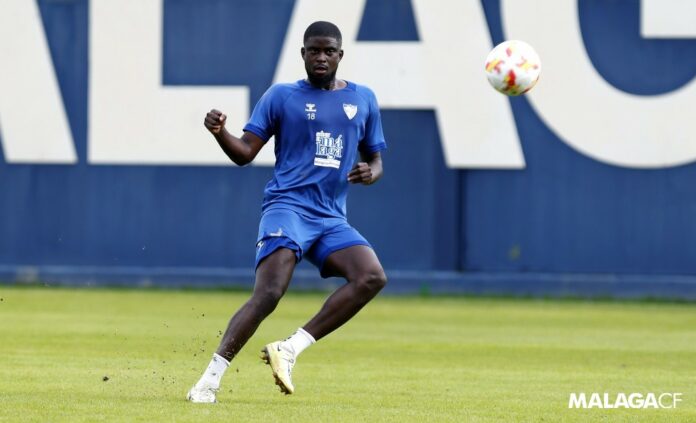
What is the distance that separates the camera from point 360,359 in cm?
1359

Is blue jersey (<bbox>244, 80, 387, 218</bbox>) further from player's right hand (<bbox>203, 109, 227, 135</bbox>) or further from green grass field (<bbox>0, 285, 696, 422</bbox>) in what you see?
green grass field (<bbox>0, 285, 696, 422</bbox>)

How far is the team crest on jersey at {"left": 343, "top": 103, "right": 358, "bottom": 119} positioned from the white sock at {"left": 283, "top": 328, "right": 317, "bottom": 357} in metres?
1.50

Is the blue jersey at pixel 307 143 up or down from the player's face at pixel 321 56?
down

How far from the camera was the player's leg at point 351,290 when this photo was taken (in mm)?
9617

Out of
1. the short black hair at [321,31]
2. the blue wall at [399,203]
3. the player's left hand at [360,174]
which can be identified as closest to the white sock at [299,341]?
the player's left hand at [360,174]

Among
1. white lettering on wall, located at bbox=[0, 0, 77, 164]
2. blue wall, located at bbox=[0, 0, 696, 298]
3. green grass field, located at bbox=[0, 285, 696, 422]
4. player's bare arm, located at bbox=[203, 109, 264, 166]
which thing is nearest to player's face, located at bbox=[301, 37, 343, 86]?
player's bare arm, located at bbox=[203, 109, 264, 166]

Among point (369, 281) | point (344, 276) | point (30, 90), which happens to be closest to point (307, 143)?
point (344, 276)

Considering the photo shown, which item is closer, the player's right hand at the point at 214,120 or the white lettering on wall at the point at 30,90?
the player's right hand at the point at 214,120

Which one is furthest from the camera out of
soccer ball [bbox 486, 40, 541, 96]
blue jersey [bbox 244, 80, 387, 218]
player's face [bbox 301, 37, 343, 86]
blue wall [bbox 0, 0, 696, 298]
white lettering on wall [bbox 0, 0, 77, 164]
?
white lettering on wall [bbox 0, 0, 77, 164]

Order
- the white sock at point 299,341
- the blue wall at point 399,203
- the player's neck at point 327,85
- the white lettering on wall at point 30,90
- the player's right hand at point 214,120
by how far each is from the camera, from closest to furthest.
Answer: the player's right hand at point 214,120
the white sock at point 299,341
the player's neck at point 327,85
the blue wall at point 399,203
the white lettering on wall at point 30,90

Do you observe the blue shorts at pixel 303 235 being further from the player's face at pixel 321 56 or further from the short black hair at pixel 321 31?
the short black hair at pixel 321 31

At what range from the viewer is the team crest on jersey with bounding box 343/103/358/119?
9.97m

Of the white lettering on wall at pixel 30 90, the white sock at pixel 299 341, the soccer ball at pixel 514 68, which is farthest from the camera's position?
the white lettering on wall at pixel 30 90

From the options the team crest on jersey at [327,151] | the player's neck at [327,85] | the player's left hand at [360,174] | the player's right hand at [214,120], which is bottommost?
the player's left hand at [360,174]
